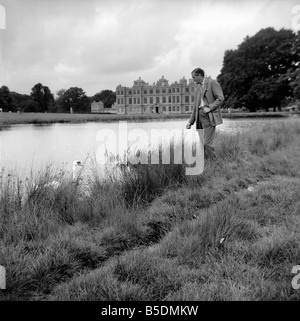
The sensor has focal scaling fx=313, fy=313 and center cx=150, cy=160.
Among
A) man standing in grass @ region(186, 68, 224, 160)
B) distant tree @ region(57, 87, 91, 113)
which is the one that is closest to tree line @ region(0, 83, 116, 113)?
distant tree @ region(57, 87, 91, 113)

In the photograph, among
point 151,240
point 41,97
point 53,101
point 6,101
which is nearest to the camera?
point 151,240

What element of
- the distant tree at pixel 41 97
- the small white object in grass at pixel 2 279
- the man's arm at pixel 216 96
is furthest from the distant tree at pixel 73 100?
the small white object in grass at pixel 2 279

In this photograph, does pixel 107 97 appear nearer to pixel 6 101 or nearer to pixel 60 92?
pixel 60 92

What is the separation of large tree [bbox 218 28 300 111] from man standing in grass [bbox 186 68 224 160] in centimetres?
3328

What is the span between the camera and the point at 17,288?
2.31 m

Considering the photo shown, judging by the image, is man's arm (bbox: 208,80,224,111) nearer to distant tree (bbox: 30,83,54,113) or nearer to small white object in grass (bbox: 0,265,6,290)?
small white object in grass (bbox: 0,265,6,290)

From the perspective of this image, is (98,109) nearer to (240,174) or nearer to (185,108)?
(185,108)

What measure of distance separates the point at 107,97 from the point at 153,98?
3705 centimetres

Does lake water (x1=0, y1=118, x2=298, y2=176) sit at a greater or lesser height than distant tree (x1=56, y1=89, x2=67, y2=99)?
lesser

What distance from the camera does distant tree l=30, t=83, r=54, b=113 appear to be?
71.6 meters

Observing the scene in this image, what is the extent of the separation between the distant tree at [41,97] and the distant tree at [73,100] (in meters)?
2.50

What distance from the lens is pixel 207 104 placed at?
251 inches

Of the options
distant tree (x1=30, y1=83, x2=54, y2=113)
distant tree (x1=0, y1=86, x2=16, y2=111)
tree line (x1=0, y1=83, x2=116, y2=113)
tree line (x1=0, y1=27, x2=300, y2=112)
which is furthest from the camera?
distant tree (x1=30, y1=83, x2=54, y2=113)

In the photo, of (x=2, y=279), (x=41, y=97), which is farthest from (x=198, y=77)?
(x=41, y=97)
